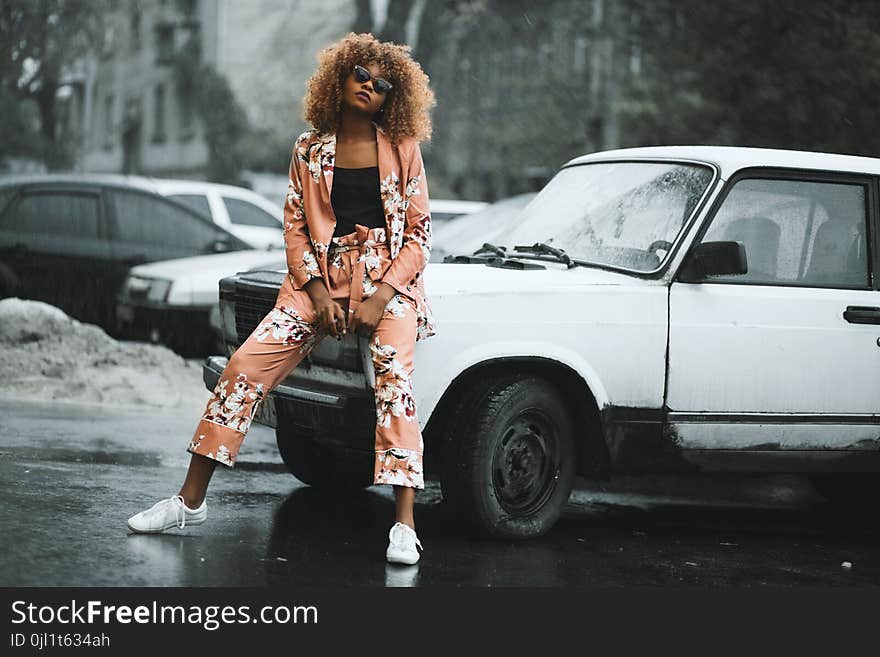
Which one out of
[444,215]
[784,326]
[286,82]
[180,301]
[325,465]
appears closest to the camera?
[784,326]

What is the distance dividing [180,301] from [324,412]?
19.9ft

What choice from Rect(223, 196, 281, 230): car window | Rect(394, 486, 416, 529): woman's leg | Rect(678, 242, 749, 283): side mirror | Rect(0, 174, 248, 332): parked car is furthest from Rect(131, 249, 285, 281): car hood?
Rect(394, 486, 416, 529): woman's leg

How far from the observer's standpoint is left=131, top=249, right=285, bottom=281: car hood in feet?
38.1

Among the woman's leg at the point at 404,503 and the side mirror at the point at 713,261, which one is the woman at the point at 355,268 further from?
the side mirror at the point at 713,261

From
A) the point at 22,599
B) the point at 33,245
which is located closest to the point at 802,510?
the point at 22,599

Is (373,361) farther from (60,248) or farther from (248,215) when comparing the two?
(248,215)

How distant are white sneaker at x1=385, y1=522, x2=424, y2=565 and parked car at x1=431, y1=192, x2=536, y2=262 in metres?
5.53

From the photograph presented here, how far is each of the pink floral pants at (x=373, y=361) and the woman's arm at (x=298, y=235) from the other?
7 cm

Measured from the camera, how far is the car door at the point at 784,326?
619cm

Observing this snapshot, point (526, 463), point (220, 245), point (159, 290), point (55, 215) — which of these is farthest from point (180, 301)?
point (526, 463)

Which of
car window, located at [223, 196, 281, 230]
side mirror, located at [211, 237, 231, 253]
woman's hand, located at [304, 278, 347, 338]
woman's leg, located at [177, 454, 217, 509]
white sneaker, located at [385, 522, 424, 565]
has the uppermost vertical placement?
woman's hand, located at [304, 278, 347, 338]

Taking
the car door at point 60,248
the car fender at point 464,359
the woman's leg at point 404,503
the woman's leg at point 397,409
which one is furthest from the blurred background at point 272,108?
the woman's leg at point 404,503

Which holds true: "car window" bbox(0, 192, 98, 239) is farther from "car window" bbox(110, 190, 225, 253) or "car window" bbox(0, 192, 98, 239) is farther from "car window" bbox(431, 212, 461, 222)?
"car window" bbox(431, 212, 461, 222)

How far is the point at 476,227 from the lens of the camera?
11.9m
